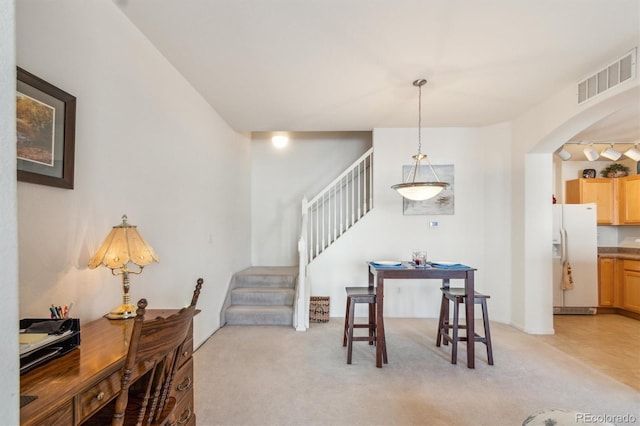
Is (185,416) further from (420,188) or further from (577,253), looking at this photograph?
(577,253)

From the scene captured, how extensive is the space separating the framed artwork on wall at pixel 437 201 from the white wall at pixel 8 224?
14.4 ft

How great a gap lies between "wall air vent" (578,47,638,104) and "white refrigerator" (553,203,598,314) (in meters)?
2.21

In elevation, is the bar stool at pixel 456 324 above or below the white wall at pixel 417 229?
below

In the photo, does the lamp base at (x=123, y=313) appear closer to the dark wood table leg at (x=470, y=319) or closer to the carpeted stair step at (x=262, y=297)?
the carpeted stair step at (x=262, y=297)

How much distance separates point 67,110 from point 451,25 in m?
2.46

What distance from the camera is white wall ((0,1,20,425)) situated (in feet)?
2.13

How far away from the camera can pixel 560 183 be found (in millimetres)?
5574

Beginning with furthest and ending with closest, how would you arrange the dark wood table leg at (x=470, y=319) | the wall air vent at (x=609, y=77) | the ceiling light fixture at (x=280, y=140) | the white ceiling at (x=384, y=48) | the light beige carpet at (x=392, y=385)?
the ceiling light fixture at (x=280, y=140) → the dark wood table leg at (x=470, y=319) → the wall air vent at (x=609, y=77) → the light beige carpet at (x=392, y=385) → the white ceiling at (x=384, y=48)

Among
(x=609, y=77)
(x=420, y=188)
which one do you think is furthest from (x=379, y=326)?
(x=609, y=77)

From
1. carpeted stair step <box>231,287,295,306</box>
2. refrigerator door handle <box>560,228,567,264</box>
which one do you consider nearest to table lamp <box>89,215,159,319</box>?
carpeted stair step <box>231,287,295,306</box>

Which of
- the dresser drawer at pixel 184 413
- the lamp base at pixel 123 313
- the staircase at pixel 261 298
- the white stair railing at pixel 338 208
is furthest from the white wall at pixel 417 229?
the lamp base at pixel 123 313

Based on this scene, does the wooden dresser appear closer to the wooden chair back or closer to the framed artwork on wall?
the wooden chair back

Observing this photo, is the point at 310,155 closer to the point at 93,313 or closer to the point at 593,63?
the point at 593,63

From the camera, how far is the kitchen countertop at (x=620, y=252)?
471 cm
